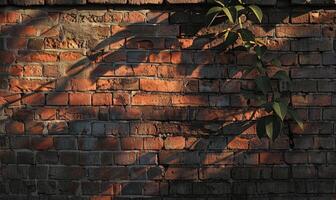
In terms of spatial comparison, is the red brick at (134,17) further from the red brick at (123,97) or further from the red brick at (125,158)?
the red brick at (125,158)

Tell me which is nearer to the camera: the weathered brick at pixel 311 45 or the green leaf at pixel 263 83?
the green leaf at pixel 263 83

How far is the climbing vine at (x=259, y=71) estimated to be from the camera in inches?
92.5

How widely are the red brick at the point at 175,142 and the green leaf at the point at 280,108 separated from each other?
58cm

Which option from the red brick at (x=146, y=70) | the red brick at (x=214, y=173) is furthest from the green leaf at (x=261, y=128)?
the red brick at (x=146, y=70)

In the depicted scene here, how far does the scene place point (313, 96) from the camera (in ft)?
8.39

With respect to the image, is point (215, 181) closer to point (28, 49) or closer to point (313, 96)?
point (313, 96)

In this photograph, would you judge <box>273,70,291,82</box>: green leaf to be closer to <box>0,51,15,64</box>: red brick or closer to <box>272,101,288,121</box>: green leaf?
<box>272,101,288,121</box>: green leaf

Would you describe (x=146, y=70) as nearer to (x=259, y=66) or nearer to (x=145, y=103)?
(x=145, y=103)

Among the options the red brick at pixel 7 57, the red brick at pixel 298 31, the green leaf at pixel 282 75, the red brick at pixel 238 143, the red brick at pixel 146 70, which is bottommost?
the red brick at pixel 238 143

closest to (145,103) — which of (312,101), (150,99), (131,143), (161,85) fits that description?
(150,99)

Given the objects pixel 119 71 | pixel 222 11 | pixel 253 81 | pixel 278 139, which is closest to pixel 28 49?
pixel 119 71

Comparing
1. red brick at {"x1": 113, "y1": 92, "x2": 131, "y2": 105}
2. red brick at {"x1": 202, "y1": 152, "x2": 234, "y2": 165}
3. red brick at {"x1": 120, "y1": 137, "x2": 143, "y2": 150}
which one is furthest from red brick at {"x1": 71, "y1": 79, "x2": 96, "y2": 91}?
red brick at {"x1": 202, "y1": 152, "x2": 234, "y2": 165}

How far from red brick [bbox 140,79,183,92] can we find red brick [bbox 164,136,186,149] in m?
0.29

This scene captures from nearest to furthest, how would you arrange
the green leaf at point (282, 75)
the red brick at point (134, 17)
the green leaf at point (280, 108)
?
the green leaf at point (280, 108) → the green leaf at point (282, 75) → the red brick at point (134, 17)
